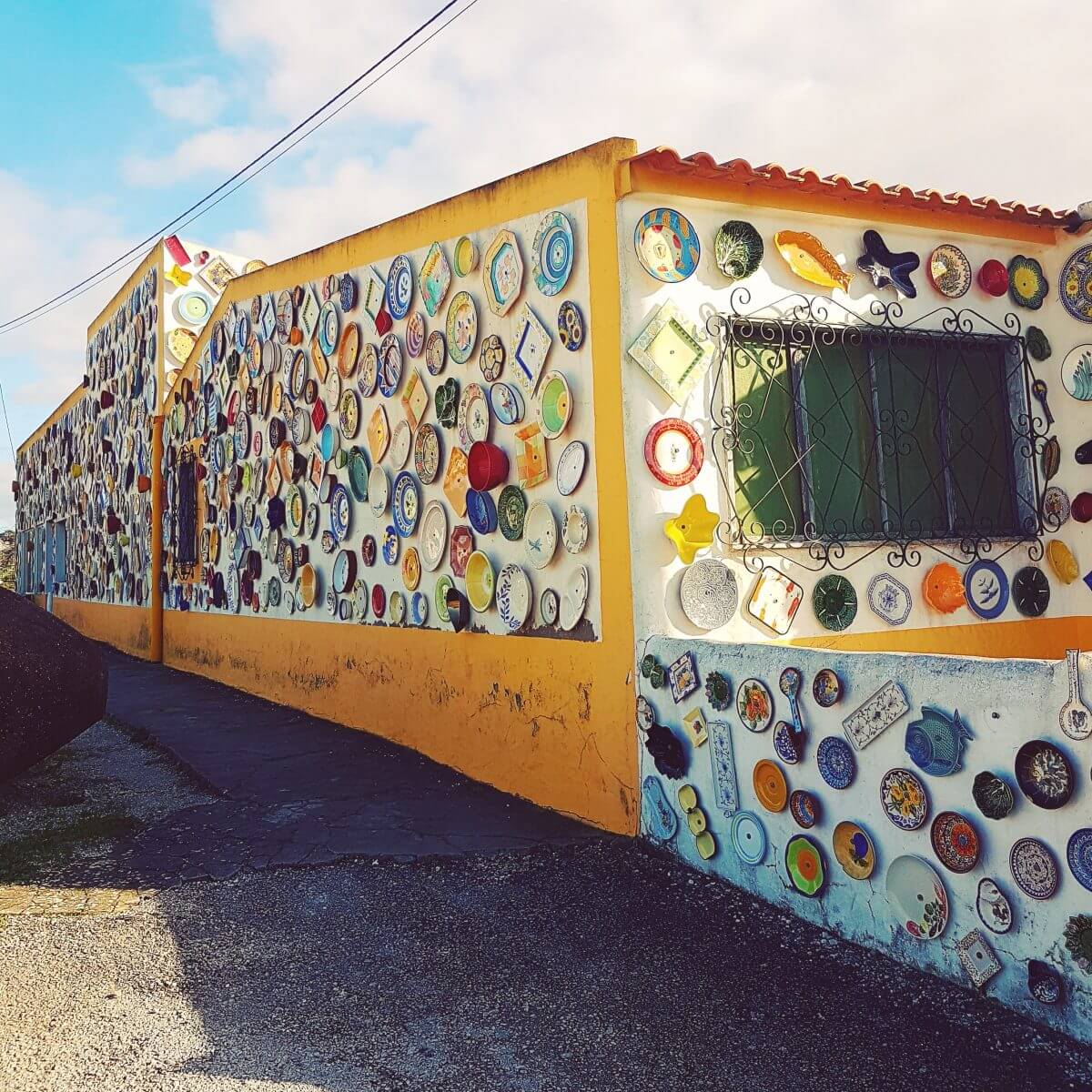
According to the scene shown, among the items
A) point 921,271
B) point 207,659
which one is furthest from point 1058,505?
point 207,659

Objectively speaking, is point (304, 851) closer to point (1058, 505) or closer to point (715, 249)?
point (715, 249)

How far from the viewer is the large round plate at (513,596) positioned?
528cm

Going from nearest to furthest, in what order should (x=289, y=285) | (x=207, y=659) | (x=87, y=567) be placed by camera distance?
(x=289, y=285) → (x=207, y=659) → (x=87, y=567)

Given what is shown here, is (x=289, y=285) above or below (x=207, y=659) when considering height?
above

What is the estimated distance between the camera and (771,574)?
15.8ft

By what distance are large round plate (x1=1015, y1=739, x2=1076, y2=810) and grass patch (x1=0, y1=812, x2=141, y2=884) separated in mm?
4053

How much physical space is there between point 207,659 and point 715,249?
25.2ft

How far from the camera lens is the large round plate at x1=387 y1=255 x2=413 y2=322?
6375 mm

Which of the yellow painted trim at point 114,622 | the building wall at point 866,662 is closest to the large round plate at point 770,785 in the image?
the building wall at point 866,662

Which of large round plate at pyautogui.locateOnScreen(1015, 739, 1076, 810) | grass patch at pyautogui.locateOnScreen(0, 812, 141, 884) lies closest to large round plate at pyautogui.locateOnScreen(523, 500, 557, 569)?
grass patch at pyautogui.locateOnScreen(0, 812, 141, 884)

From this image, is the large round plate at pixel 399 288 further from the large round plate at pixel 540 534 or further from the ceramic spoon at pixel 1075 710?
the ceramic spoon at pixel 1075 710

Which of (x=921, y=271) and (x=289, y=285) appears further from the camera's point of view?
(x=289, y=285)

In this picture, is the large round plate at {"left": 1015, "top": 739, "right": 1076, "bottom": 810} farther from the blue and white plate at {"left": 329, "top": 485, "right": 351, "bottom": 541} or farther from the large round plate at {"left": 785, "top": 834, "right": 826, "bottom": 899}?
the blue and white plate at {"left": 329, "top": 485, "right": 351, "bottom": 541}

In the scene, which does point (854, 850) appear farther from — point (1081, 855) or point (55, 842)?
point (55, 842)
